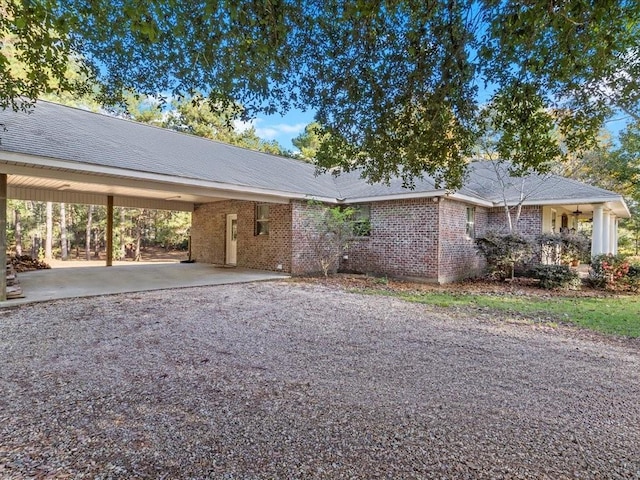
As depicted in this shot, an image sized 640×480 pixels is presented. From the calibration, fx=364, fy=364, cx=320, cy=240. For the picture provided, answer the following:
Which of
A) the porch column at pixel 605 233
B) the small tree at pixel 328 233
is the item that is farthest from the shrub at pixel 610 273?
the small tree at pixel 328 233

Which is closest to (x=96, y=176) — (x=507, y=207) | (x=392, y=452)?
(x=392, y=452)

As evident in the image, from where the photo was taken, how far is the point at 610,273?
10789mm

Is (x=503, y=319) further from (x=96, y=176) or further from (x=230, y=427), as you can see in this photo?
(x=96, y=176)

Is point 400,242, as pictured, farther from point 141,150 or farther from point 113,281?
point 113,281

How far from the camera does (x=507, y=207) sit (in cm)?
1253

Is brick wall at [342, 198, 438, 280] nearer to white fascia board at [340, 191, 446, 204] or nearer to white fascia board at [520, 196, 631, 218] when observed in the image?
white fascia board at [340, 191, 446, 204]

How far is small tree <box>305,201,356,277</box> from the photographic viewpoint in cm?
1217

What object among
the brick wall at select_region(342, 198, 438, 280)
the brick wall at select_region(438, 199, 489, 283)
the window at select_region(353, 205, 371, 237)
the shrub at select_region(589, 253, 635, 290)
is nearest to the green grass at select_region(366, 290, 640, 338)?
the shrub at select_region(589, 253, 635, 290)

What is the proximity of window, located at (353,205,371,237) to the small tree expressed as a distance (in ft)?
0.75

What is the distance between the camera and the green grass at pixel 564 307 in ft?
20.6

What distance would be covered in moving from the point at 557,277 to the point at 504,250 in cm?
159

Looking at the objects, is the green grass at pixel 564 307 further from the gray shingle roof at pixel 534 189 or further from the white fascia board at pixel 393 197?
the gray shingle roof at pixel 534 189

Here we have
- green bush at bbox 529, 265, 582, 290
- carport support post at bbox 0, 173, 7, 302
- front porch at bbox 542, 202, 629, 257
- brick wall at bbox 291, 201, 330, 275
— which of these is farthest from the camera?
brick wall at bbox 291, 201, 330, 275

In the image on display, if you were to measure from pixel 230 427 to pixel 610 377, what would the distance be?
3.89 m
